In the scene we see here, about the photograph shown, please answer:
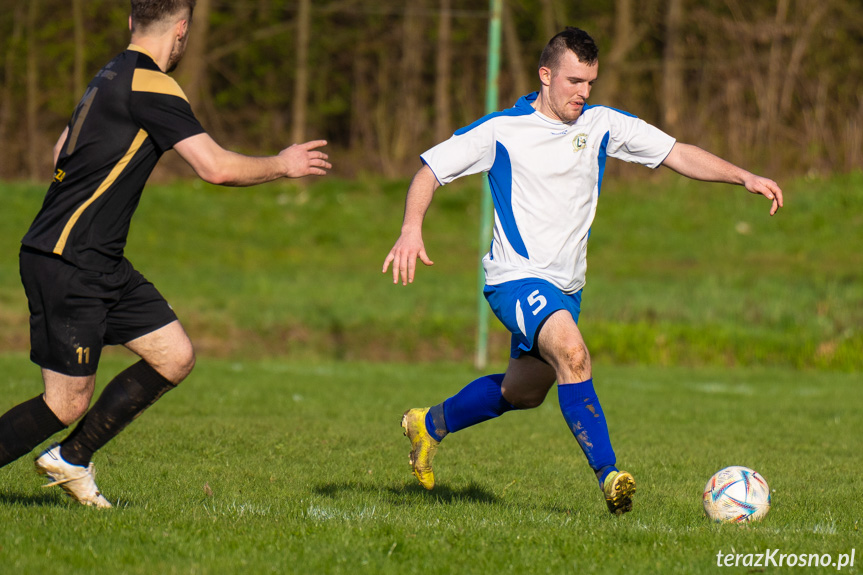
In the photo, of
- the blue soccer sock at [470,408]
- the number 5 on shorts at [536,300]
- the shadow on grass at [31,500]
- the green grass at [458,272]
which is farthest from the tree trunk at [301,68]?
the number 5 on shorts at [536,300]

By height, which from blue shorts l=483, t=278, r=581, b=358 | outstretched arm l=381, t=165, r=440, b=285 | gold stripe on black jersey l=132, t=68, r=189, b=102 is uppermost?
gold stripe on black jersey l=132, t=68, r=189, b=102

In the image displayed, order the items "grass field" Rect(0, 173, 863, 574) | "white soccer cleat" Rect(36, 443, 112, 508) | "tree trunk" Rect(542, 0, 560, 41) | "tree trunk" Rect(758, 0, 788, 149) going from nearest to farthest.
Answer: "grass field" Rect(0, 173, 863, 574) < "white soccer cleat" Rect(36, 443, 112, 508) < "tree trunk" Rect(758, 0, 788, 149) < "tree trunk" Rect(542, 0, 560, 41)

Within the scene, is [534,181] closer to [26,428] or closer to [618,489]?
[618,489]

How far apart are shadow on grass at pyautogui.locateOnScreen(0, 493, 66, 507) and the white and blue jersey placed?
2470 millimetres

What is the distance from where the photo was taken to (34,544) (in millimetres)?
4234

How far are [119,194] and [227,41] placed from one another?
27417 mm

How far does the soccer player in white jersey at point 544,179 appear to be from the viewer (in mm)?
5449

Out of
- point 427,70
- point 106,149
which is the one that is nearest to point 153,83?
point 106,149

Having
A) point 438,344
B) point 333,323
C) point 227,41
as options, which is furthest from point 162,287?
point 227,41

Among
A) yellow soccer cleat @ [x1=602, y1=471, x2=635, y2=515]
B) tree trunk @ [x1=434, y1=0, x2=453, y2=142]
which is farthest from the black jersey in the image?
tree trunk @ [x1=434, y1=0, x2=453, y2=142]

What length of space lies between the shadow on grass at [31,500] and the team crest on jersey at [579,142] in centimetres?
315

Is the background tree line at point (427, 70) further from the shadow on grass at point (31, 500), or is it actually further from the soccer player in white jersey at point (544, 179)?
the shadow on grass at point (31, 500)

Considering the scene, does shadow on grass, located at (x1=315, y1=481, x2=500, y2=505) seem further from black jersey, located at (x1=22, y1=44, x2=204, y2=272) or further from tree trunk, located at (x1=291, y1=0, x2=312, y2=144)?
tree trunk, located at (x1=291, y1=0, x2=312, y2=144)

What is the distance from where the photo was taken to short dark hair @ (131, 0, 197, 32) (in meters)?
4.68
